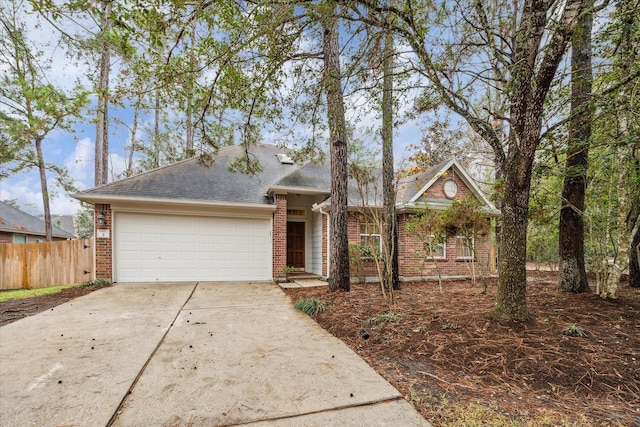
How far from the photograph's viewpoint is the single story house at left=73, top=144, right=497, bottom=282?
8789mm

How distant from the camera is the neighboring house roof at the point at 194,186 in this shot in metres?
8.62

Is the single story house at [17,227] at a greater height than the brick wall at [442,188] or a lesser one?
lesser

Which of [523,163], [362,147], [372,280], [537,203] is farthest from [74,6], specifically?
[372,280]

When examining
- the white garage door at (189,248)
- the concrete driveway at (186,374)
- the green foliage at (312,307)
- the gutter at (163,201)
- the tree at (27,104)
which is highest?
the tree at (27,104)

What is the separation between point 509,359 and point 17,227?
941 inches

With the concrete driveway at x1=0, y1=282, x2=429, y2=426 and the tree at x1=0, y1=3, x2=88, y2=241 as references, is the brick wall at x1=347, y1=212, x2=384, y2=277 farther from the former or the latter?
the tree at x1=0, y1=3, x2=88, y2=241

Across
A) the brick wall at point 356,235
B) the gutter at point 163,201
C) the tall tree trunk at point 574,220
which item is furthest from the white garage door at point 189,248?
the tall tree trunk at point 574,220

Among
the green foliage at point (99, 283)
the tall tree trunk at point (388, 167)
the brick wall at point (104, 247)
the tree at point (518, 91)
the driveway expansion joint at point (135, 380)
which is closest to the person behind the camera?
the driveway expansion joint at point (135, 380)

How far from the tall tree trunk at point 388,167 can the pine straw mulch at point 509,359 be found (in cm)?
Answer: 110

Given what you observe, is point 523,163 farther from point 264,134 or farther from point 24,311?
point 24,311

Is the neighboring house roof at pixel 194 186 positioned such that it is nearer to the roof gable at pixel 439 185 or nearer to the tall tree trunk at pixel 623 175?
the roof gable at pixel 439 185

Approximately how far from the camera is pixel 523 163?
3.57 m

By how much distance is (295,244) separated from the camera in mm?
11703

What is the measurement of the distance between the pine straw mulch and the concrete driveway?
32 cm
